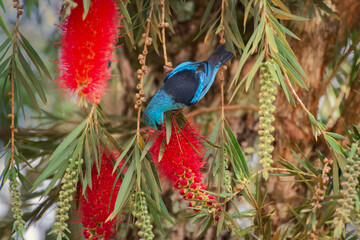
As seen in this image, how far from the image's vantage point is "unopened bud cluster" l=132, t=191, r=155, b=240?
0.71 metres

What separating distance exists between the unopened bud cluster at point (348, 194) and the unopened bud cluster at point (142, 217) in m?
0.25

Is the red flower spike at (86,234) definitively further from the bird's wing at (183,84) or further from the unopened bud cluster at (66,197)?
the bird's wing at (183,84)

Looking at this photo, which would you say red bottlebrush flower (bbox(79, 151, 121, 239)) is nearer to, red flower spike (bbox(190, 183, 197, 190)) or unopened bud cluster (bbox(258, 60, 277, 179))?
red flower spike (bbox(190, 183, 197, 190))

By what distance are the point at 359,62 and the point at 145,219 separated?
3.23ft

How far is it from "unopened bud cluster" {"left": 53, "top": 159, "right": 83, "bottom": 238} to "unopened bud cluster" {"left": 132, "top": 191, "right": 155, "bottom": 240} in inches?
3.8

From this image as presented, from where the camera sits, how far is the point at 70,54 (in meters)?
0.76

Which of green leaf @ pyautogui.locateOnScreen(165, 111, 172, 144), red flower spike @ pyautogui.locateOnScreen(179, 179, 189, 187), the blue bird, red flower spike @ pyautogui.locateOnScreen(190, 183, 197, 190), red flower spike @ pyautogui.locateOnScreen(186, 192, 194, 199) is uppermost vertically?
the blue bird

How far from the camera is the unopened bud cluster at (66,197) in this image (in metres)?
0.72

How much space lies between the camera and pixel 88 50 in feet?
2.47

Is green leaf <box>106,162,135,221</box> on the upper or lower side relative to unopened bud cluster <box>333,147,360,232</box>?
upper

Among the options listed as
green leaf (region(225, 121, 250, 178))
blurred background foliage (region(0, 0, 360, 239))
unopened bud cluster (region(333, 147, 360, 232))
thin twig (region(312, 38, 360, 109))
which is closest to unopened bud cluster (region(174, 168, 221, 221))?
green leaf (region(225, 121, 250, 178))

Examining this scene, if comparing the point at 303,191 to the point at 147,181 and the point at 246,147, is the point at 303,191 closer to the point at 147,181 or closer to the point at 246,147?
the point at 246,147

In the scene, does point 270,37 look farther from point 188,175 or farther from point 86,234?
point 86,234

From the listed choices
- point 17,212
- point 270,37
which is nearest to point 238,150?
point 270,37
